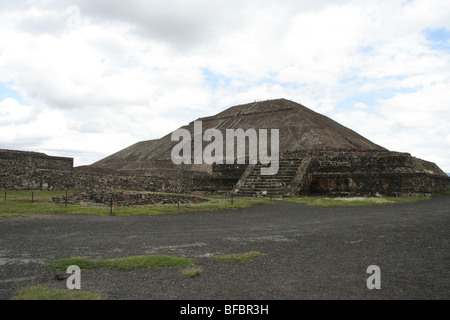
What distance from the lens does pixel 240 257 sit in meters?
5.39

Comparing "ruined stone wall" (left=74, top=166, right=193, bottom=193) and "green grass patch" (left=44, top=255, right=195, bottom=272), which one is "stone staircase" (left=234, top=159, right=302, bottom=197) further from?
"green grass patch" (left=44, top=255, right=195, bottom=272)

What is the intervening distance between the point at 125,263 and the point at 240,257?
69.4 inches

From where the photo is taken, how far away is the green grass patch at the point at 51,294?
11.7 ft

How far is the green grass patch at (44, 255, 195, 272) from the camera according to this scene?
4.88 meters

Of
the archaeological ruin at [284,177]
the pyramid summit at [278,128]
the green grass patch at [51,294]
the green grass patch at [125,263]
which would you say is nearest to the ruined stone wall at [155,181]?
the archaeological ruin at [284,177]

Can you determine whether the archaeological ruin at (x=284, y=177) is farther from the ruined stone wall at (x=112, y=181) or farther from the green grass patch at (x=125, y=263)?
the green grass patch at (x=125, y=263)

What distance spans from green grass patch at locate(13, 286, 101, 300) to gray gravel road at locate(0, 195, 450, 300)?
149mm

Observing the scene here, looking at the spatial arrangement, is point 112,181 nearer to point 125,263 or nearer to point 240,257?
point 125,263

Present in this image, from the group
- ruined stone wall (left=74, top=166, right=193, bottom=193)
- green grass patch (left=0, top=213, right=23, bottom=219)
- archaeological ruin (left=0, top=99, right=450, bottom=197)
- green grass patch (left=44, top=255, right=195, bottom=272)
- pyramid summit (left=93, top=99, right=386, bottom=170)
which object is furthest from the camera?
pyramid summit (left=93, top=99, right=386, bottom=170)

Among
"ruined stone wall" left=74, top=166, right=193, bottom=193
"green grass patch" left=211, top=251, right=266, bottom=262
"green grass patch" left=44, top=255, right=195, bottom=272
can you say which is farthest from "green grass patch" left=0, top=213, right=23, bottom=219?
"ruined stone wall" left=74, top=166, right=193, bottom=193

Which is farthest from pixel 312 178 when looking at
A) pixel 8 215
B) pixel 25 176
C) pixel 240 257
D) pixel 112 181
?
pixel 25 176

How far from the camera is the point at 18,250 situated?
5980 mm
